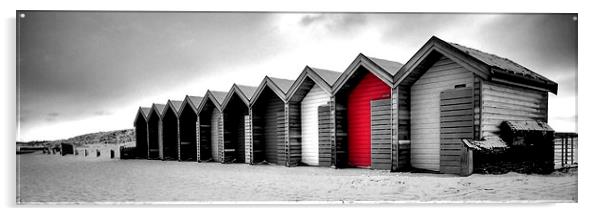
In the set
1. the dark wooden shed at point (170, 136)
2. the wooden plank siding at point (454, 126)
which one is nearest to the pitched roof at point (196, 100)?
the dark wooden shed at point (170, 136)

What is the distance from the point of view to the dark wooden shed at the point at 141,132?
9094mm

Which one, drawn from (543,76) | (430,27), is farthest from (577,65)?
(430,27)

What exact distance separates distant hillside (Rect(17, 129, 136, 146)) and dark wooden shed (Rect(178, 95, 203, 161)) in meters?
1.36

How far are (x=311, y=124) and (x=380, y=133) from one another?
8.16ft

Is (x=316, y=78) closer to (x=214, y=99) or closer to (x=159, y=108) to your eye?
(x=214, y=99)

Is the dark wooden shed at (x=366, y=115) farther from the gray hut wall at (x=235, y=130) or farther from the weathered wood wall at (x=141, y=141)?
the weathered wood wall at (x=141, y=141)

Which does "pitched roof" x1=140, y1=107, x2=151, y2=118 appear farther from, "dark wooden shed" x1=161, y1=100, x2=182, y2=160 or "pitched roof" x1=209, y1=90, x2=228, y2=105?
"pitched roof" x1=209, y1=90, x2=228, y2=105

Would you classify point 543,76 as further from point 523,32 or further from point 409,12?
point 409,12

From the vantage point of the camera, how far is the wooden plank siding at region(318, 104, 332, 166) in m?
11.8

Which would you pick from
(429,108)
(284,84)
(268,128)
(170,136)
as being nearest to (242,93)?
(284,84)

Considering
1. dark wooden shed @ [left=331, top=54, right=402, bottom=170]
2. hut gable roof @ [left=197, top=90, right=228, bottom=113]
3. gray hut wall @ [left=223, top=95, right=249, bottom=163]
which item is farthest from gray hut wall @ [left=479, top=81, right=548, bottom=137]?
gray hut wall @ [left=223, top=95, right=249, bottom=163]

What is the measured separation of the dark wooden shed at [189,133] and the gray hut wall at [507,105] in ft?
18.7

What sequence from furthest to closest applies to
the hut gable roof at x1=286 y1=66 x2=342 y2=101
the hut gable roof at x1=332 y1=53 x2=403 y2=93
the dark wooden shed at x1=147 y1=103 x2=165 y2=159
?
the hut gable roof at x1=286 y1=66 x2=342 y2=101, the hut gable roof at x1=332 y1=53 x2=403 y2=93, the dark wooden shed at x1=147 y1=103 x2=165 y2=159

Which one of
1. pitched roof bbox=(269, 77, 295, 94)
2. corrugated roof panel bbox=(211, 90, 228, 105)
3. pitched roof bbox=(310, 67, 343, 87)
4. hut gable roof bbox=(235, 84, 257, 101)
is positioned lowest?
corrugated roof panel bbox=(211, 90, 228, 105)
